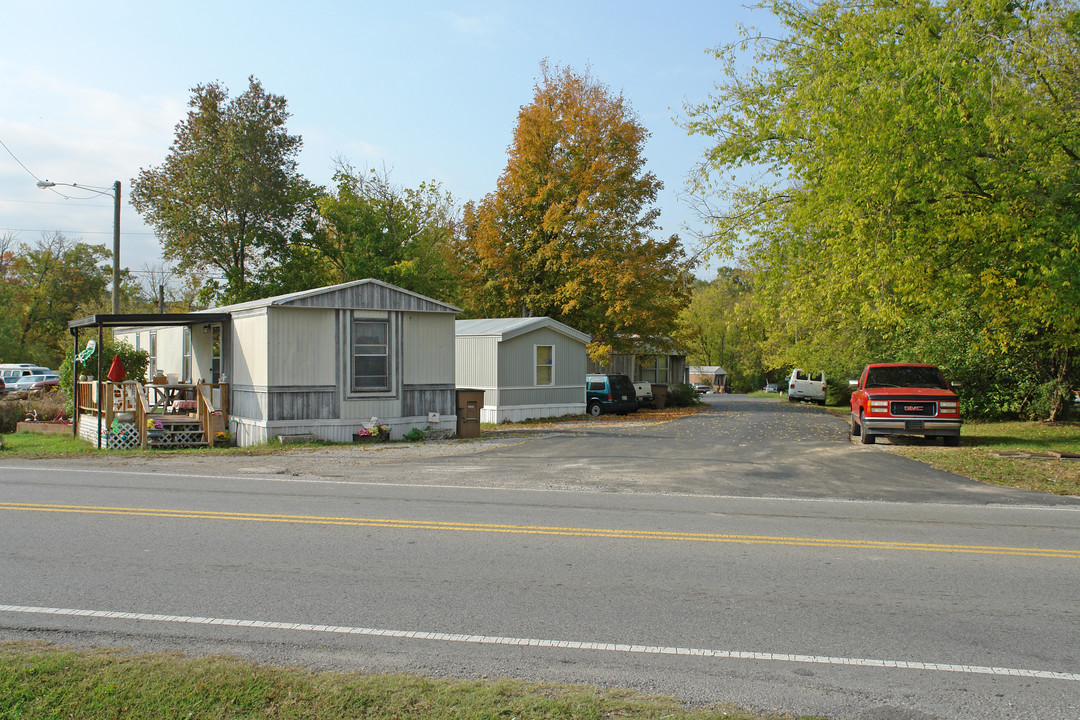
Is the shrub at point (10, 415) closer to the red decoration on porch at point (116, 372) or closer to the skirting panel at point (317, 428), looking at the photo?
the red decoration on porch at point (116, 372)

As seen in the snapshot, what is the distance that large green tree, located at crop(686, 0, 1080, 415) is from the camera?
15164mm

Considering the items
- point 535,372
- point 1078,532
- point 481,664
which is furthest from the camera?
point 535,372

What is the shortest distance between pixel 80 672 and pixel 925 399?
55.2 ft

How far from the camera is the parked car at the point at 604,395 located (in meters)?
30.1

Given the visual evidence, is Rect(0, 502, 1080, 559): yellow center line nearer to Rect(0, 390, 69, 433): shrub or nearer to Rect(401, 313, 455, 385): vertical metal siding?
Rect(401, 313, 455, 385): vertical metal siding

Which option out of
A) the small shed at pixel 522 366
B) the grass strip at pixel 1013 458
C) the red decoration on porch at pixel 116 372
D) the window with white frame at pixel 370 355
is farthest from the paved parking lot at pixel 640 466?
the small shed at pixel 522 366

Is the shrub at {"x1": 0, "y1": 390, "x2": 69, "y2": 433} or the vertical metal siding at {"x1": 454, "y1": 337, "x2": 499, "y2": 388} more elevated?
the vertical metal siding at {"x1": 454, "y1": 337, "x2": 499, "y2": 388}

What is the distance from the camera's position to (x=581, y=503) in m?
10.2

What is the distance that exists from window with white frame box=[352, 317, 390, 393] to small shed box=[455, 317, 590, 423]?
725 cm

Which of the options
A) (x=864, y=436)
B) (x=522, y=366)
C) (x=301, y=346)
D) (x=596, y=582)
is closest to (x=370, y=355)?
(x=301, y=346)

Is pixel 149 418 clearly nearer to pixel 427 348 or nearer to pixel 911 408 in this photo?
pixel 427 348

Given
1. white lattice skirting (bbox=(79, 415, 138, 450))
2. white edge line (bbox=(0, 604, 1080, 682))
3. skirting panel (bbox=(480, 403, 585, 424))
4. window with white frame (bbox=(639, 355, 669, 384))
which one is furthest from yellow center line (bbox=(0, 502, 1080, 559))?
window with white frame (bbox=(639, 355, 669, 384))

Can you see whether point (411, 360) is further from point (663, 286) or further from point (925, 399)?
point (663, 286)

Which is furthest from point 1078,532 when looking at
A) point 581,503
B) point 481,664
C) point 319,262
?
point 319,262
